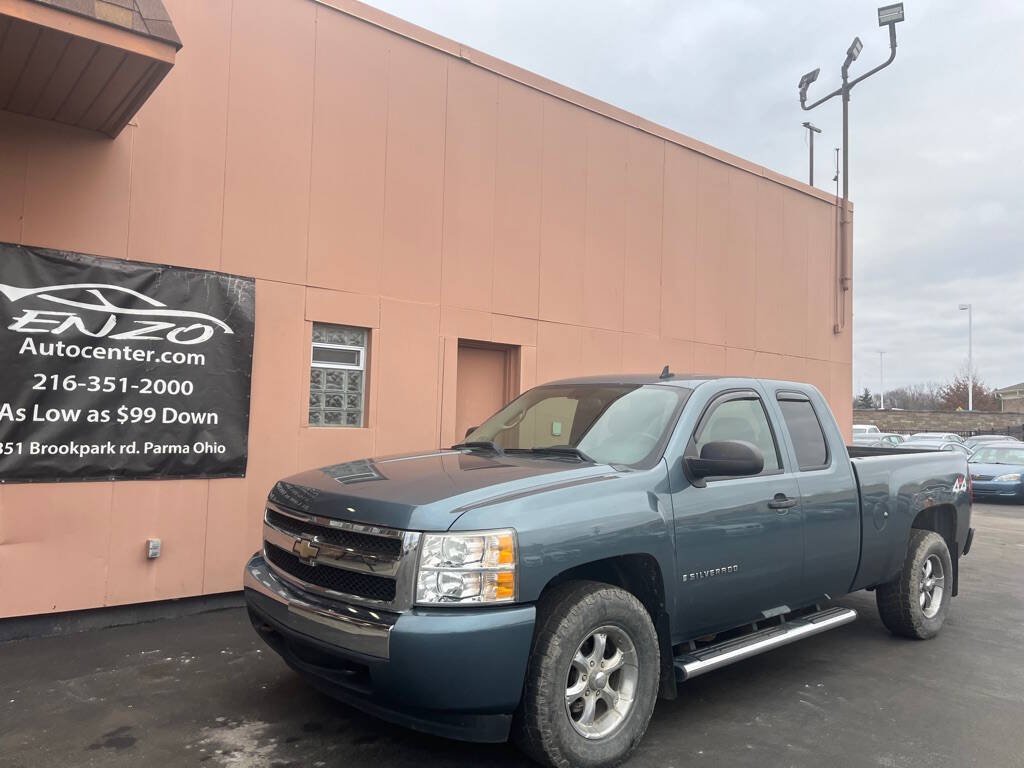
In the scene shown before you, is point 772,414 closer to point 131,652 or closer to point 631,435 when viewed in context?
point 631,435

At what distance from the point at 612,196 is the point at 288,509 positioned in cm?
706

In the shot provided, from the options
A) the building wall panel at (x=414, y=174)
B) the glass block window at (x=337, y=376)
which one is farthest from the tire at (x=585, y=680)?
the building wall panel at (x=414, y=174)

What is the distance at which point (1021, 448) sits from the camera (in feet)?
61.6

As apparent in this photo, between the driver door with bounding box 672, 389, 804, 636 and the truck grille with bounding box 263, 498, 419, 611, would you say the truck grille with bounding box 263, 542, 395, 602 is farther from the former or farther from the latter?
the driver door with bounding box 672, 389, 804, 636

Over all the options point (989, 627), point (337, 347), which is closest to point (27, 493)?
point (337, 347)

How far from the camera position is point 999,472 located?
17656mm

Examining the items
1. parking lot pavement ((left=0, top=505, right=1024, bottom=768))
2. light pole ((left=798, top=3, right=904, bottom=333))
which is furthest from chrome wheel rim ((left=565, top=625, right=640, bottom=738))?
light pole ((left=798, top=3, right=904, bottom=333))

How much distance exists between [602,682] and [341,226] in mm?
5114

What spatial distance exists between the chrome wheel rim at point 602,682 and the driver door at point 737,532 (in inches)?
17.3

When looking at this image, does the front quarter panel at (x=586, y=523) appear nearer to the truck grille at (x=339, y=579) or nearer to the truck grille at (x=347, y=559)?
the truck grille at (x=347, y=559)

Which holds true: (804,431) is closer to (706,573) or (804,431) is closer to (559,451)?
(706,573)

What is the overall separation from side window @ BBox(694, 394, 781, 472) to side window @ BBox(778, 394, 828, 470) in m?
0.22

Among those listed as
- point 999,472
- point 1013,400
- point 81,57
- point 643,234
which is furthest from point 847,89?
point 1013,400

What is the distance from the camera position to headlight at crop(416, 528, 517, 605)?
313 centimetres
